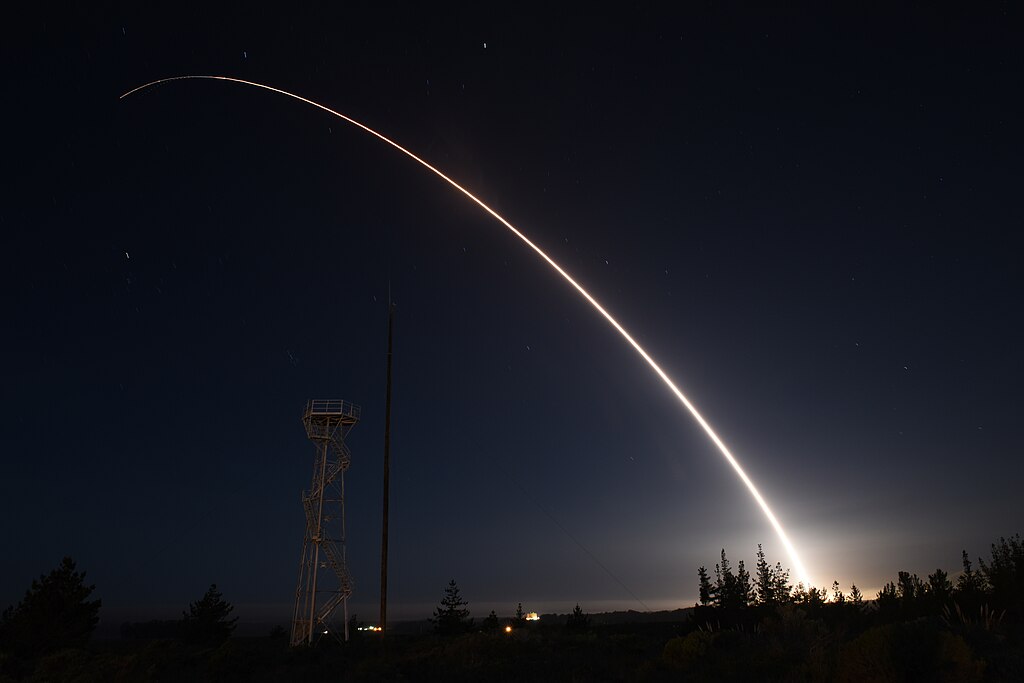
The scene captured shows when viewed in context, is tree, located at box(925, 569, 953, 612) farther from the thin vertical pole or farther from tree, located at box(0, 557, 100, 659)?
tree, located at box(0, 557, 100, 659)

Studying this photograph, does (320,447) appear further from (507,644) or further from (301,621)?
(507,644)

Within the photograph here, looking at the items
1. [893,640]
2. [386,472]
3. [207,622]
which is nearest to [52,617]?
[207,622]

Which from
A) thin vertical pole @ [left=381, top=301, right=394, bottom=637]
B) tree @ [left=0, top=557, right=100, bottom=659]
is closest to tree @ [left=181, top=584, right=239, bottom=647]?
tree @ [left=0, top=557, right=100, bottom=659]

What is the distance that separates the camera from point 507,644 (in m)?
23.1

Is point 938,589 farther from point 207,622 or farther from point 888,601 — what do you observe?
point 207,622

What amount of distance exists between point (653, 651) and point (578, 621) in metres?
24.1

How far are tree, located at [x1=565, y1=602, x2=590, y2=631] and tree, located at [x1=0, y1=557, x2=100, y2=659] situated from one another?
95.1 feet

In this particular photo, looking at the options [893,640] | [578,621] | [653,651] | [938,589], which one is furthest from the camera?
[578,621]

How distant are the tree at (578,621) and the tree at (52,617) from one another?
28983 mm

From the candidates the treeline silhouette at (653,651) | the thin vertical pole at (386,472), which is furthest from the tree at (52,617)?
the thin vertical pole at (386,472)

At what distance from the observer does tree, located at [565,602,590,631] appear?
45309 mm

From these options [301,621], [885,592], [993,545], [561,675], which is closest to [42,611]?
[301,621]

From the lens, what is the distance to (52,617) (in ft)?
137

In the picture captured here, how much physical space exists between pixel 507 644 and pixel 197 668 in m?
10.7
